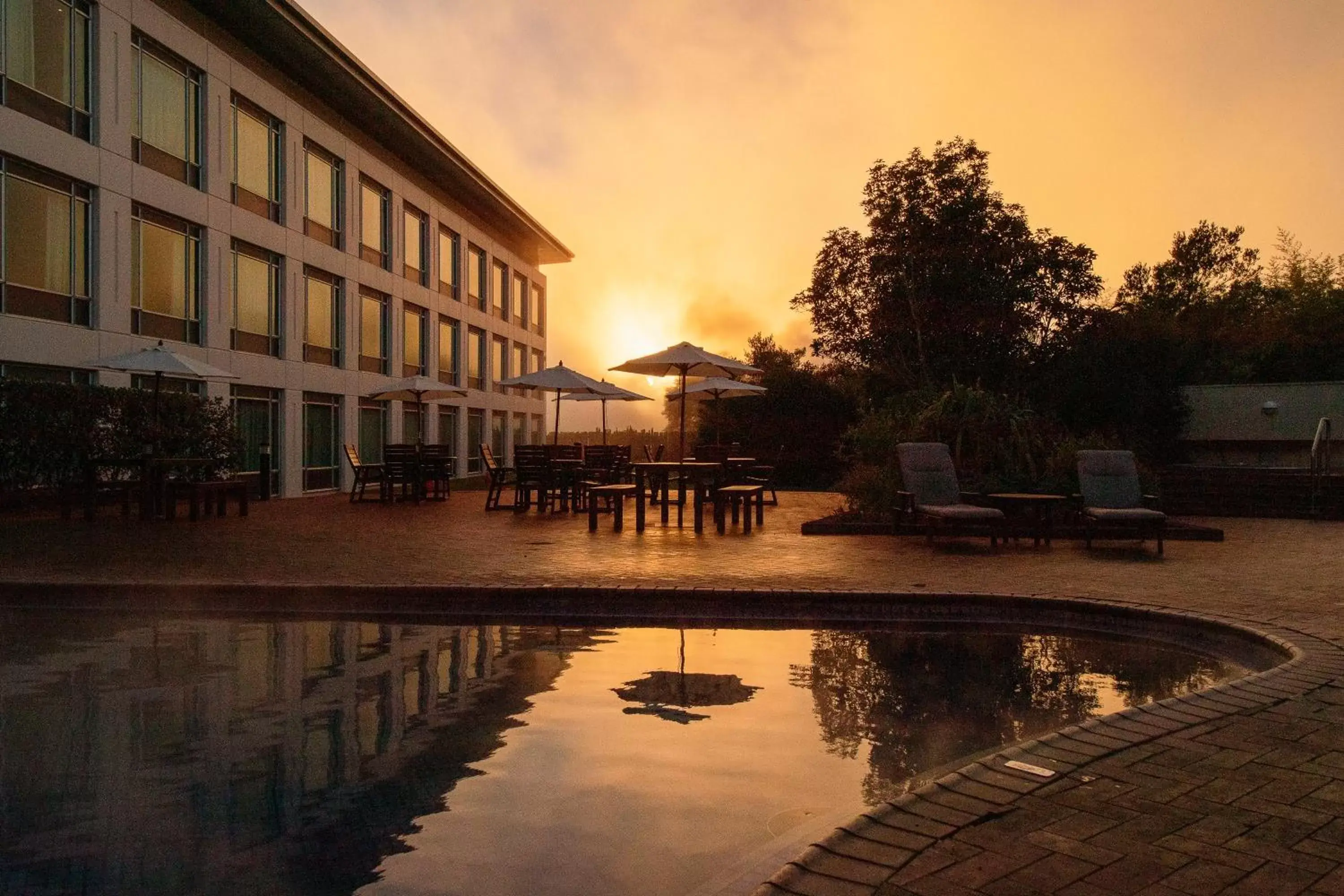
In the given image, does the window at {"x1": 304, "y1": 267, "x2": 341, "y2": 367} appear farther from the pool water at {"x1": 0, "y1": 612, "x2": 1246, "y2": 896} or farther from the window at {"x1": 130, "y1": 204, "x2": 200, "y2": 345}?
the pool water at {"x1": 0, "y1": 612, "x2": 1246, "y2": 896}

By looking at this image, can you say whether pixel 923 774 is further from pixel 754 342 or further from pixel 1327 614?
pixel 754 342

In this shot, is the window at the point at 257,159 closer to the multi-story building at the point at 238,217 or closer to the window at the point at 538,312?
the multi-story building at the point at 238,217

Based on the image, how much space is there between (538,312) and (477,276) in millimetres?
8332

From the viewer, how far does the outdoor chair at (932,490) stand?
11.3 m

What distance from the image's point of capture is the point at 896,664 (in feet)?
18.7

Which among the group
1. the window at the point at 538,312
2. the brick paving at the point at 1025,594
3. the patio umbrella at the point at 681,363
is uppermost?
the window at the point at 538,312

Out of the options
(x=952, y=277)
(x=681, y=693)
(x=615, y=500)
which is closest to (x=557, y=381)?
(x=615, y=500)

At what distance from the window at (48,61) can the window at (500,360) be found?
21.8 metres

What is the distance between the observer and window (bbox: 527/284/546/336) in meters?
44.1

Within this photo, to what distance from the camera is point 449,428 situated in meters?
33.7

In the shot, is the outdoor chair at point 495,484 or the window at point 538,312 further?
the window at point 538,312

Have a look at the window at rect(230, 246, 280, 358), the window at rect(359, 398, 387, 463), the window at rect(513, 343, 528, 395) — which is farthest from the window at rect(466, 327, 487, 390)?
the window at rect(230, 246, 280, 358)

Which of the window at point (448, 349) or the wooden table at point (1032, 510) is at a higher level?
the window at point (448, 349)

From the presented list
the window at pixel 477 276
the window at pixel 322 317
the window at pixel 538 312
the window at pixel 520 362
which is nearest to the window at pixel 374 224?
the window at pixel 322 317
